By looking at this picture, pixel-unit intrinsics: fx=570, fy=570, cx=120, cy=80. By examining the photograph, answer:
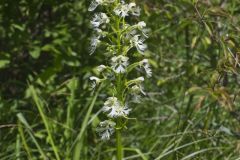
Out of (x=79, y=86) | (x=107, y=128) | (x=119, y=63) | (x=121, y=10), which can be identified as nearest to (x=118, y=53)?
(x=119, y=63)

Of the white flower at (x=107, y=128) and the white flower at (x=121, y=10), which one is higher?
the white flower at (x=121, y=10)

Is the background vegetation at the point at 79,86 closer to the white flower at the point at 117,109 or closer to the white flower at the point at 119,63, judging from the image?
the white flower at the point at 117,109

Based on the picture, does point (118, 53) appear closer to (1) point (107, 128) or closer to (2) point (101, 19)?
(2) point (101, 19)

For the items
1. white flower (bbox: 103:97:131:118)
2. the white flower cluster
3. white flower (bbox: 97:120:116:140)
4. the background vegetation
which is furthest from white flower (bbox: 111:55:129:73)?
the background vegetation

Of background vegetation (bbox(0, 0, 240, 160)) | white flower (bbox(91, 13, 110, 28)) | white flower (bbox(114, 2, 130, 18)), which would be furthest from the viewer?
background vegetation (bbox(0, 0, 240, 160))

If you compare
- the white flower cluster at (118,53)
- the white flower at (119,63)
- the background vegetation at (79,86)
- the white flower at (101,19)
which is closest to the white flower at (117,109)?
the white flower cluster at (118,53)

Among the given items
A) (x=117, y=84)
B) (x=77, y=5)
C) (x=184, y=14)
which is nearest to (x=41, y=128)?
(x=77, y=5)

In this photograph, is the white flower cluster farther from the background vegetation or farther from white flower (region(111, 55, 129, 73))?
the background vegetation
